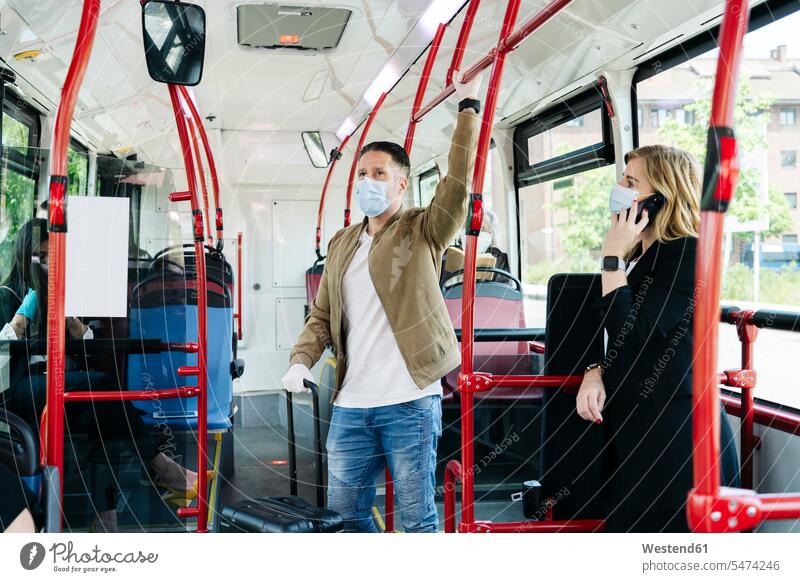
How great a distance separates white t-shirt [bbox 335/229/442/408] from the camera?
2.31m

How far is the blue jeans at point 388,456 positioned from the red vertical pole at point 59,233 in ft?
3.07

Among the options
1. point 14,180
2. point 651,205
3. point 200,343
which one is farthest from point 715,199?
point 14,180

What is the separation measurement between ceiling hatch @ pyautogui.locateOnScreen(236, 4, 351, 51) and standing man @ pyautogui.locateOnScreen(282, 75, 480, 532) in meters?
1.34

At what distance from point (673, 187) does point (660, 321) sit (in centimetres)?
37

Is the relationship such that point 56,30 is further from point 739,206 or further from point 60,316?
point 739,206

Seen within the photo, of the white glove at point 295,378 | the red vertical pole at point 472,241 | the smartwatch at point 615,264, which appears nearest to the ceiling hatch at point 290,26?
the red vertical pole at point 472,241

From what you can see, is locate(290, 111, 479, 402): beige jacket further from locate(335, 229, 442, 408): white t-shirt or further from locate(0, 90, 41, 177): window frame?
locate(0, 90, 41, 177): window frame

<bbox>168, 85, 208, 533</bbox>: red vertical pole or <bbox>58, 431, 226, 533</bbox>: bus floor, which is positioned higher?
<bbox>168, 85, 208, 533</bbox>: red vertical pole

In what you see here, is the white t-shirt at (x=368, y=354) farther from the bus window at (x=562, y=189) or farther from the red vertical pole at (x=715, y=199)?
the bus window at (x=562, y=189)

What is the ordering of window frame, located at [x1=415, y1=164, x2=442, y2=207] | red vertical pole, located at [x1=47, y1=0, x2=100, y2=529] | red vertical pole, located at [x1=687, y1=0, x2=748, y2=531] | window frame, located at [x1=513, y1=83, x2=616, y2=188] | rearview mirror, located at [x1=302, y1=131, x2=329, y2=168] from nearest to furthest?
1. red vertical pole, located at [x1=687, y1=0, x2=748, y2=531]
2. red vertical pole, located at [x1=47, y1=0, x2=100, y2=529]
3. window frame, located at [x1=513, y1=83, x2=616, y2=188]
4. window frame, located at [x1=415, y1=164, x2=442, y2=207]
5. rearview mirror, located at [x1=302, y1=131, x2=329, y2=168]

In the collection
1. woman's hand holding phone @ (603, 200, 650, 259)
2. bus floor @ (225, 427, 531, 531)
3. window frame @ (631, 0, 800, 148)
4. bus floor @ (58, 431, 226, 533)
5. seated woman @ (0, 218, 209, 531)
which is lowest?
bus floor @ (225, 427, 531, 531)

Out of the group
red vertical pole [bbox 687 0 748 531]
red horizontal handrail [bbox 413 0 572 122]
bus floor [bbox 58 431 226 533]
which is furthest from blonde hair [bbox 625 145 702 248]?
bus floor [bbox 58 431 226 533]

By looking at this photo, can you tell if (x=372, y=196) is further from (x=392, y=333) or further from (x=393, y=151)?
(x=392, y=333)

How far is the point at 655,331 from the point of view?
5.86 ft
